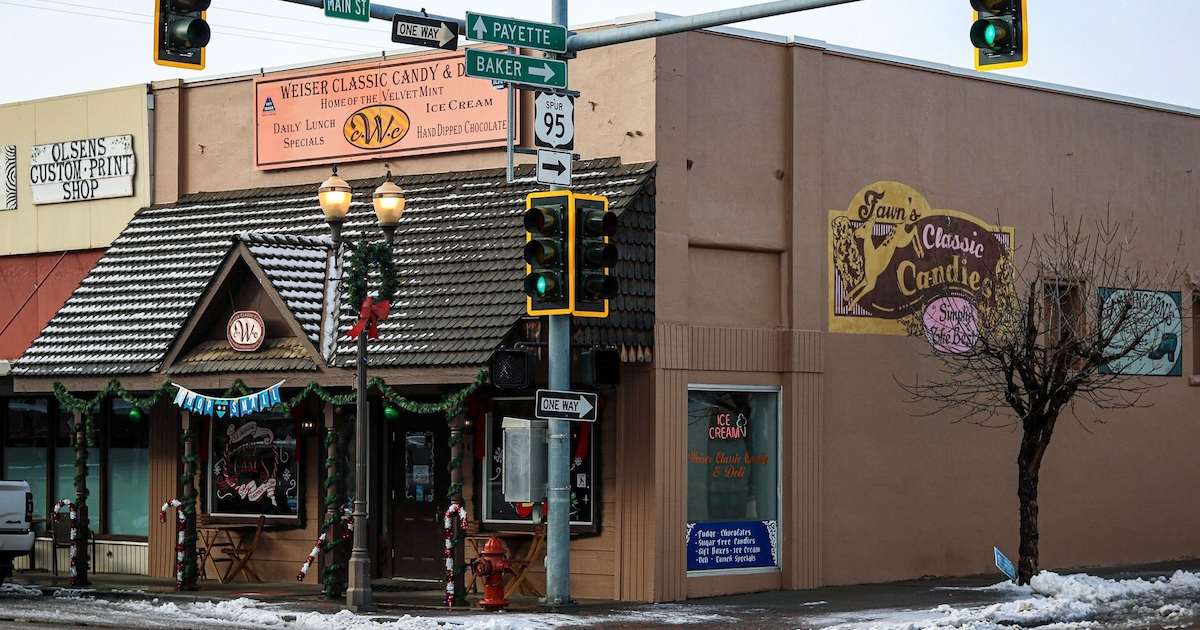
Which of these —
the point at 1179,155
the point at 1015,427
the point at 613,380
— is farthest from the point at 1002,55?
the point at 1179,155

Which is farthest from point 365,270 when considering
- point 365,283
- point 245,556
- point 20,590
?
point 20,590

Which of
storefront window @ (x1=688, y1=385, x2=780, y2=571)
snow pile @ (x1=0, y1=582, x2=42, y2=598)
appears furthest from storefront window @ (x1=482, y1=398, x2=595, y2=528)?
snow pile @ (x1=0, y1=582, x2=42, y2=598)

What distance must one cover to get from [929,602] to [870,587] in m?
1.98

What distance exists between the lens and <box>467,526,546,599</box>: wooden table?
1911cm

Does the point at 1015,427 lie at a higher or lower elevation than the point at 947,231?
lower

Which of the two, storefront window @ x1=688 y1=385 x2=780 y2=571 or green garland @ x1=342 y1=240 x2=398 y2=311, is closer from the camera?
green garland @ x1=342 y1=240 x2=398 y2=311

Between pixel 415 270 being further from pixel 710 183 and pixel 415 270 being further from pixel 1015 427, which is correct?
pixel 1015 427

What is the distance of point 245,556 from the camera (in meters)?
21.7

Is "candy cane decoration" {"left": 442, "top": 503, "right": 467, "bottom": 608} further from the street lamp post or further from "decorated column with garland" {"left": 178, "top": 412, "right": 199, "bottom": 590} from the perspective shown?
"decorated column with garland" {"left": 178, "top": 412, "right": 199, "bottom": 590}

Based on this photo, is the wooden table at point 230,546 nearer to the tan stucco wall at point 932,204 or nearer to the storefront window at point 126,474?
the storefront window at point 126,474

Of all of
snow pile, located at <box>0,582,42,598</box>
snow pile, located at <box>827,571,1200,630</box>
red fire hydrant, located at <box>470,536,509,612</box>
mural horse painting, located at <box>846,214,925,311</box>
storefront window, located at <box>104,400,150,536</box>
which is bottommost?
snow pile, located at <box>0,582,42,598</box>

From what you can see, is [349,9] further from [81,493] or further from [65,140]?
[65,140]

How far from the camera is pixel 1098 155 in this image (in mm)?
23734

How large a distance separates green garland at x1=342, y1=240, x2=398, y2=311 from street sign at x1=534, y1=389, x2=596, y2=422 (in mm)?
2210
